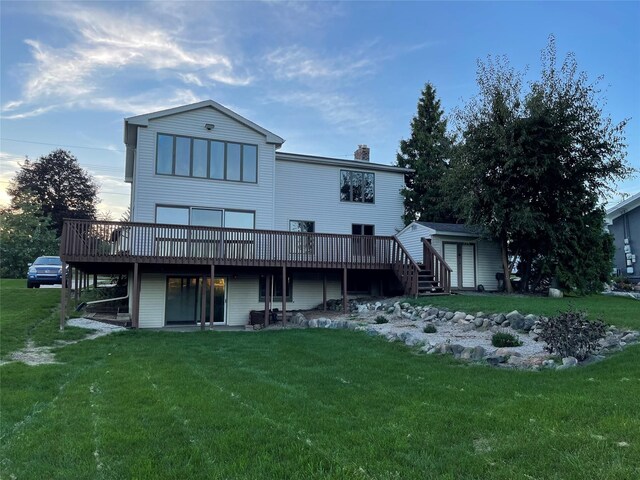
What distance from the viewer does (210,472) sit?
3.40 meters

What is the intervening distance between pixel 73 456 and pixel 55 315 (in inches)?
501

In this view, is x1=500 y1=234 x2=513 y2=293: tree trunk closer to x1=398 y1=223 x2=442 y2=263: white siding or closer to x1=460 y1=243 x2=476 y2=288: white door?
x1=460 y1=243 x2=476 y2=288: white door

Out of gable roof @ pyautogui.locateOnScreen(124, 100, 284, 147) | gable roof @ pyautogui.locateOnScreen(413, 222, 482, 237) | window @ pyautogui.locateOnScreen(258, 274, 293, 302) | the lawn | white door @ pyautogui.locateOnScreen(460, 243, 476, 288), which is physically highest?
gable roof @ pyautogui.locateOnScreen(124, 100, 284, 147)

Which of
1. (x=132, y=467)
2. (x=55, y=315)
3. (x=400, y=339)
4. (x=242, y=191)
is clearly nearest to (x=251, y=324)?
(x=242, y=191)

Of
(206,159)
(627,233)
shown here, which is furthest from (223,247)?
(627,233)

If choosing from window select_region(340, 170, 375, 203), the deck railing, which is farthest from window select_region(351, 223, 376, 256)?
window select_region(340, 170, 375, 203)

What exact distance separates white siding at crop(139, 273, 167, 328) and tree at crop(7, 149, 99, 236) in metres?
27.8

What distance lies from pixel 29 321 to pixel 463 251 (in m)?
15.4

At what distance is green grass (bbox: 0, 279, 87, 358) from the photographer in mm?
10949

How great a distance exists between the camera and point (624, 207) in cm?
2461

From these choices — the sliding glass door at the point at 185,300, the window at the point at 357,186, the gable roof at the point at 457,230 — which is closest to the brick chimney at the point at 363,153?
the window at the point at 357,186

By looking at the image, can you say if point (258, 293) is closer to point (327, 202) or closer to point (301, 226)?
point (301, 226)

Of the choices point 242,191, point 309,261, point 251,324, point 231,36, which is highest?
point 231,36

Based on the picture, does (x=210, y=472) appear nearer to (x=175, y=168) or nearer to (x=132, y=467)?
(x=132, y=467)
